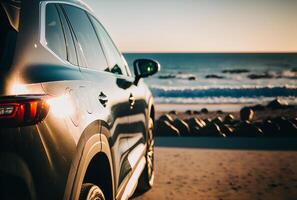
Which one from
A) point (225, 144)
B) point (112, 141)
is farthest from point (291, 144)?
point (112, 141)

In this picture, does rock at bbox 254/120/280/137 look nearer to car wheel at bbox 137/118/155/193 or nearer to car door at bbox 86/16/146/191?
car wheel at bbox 137/118/155/193

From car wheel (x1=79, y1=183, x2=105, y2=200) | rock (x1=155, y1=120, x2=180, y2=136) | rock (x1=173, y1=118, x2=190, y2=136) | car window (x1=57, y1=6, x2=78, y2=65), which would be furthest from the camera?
rock (x1=173, y1=118, x2=190, y2=136)

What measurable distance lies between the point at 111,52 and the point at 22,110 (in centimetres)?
208

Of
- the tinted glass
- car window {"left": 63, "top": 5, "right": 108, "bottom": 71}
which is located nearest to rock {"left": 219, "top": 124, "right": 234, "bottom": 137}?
car window {"left": 63, "top": 5, "right": 108, "bottom": 71}

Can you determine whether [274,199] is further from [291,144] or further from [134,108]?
[291,144]

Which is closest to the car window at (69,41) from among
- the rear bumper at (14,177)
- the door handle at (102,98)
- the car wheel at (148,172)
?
the door handle at (102,98)

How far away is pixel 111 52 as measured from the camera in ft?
11.0

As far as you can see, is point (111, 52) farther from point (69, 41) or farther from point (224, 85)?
point (224, 85)

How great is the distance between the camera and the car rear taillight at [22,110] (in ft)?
4.29

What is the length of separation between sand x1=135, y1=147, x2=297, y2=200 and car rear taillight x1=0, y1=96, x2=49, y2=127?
3.03 metres

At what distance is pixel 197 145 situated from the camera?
7211 mm

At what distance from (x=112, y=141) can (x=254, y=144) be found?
5.54m

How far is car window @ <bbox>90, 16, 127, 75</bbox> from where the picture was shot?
3.13m

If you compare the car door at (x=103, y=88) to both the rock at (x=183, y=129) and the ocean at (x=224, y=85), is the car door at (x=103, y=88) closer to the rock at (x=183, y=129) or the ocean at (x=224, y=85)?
the rock at (x=183, y=129)
